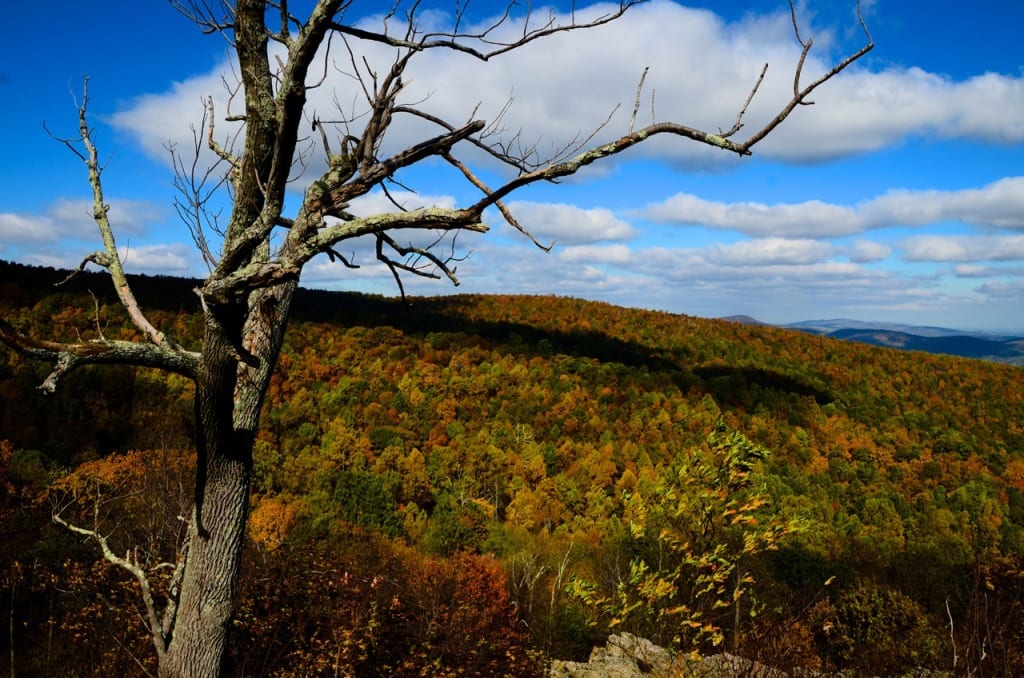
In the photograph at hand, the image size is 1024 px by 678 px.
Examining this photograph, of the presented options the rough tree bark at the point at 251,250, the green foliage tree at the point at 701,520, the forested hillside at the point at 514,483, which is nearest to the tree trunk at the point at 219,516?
the rough tree bark at the point at 251,250

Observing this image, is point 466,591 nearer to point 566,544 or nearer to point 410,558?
point 410,558

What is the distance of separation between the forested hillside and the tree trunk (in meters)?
4.42

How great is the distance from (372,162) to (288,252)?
26.7 inches

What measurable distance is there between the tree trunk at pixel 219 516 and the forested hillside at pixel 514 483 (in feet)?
14.5

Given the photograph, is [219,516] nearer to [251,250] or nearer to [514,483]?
[251,250]

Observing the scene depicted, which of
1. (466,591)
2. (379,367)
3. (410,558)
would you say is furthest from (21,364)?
(466,591)

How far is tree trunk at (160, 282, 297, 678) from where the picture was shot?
3413mm

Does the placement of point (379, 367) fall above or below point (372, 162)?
below

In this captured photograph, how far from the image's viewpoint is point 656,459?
42.9 m

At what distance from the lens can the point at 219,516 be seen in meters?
3.44

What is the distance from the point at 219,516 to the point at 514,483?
1432 inches

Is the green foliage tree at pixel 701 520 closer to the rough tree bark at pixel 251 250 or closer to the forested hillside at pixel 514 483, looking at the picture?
the forested hillside at pixel 514 483

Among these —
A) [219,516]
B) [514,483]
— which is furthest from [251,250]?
[514,483]

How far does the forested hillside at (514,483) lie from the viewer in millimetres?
13812
